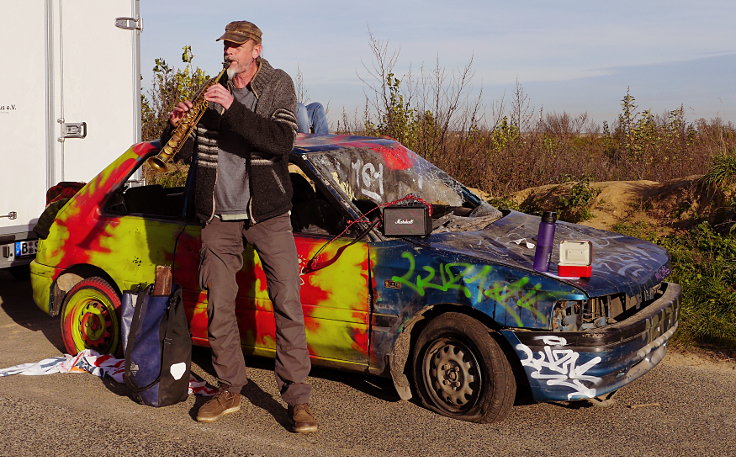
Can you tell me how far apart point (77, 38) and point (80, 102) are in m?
0.57

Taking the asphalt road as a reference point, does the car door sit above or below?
above

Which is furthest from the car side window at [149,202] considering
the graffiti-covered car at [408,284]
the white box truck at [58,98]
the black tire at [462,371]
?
the black tire at [462,371]

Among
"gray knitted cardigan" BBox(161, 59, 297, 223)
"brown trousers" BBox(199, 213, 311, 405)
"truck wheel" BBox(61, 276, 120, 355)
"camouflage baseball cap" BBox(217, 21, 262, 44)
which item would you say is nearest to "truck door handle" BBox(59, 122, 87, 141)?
"truck wheel" BBox(61, 276, 120, 355)

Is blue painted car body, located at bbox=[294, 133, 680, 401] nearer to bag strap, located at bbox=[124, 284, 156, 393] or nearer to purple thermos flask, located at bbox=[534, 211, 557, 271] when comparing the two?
purple thermos flask, located at bbox=[534, 211, 557, 271]

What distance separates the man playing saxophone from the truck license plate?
3.30 metres

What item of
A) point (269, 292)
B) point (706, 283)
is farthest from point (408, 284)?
point (706, 283)

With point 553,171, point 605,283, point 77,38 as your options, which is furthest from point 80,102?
point 553,171

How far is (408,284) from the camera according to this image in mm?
4754

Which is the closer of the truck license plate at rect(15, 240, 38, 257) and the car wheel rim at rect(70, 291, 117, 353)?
the car wheel rim at rect(70, 291, 117, 353)

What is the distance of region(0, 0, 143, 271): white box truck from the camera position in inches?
293

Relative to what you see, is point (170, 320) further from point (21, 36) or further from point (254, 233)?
point (21, 36)

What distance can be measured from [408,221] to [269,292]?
844 mm

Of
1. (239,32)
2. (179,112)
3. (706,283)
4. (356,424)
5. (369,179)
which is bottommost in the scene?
(356,424)

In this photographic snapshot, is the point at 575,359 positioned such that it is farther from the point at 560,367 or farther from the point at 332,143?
the point at 332,143
